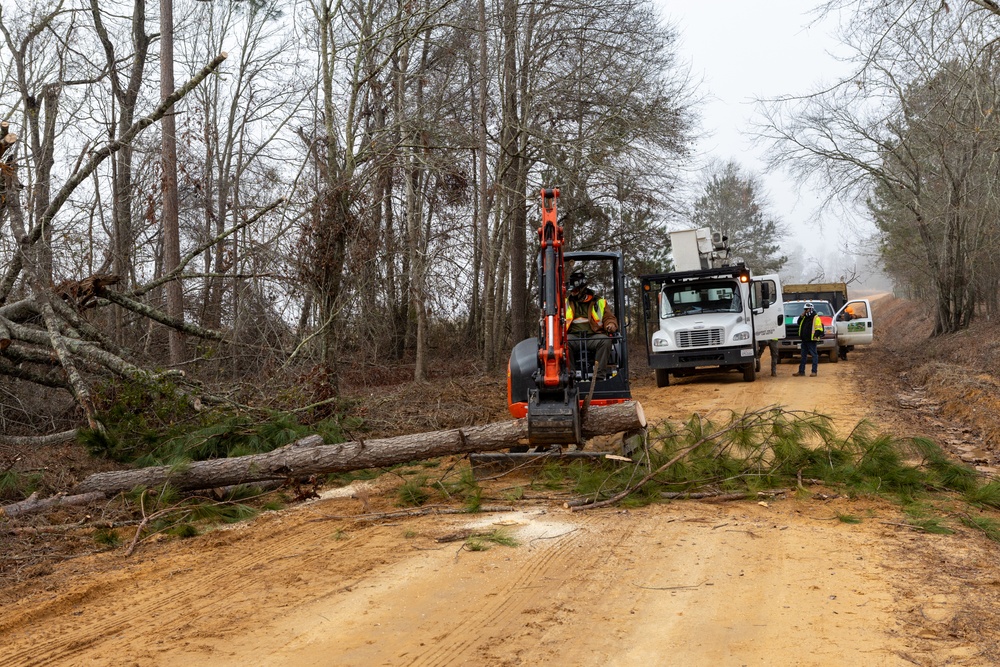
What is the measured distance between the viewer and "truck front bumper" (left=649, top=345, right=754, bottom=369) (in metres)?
18.5

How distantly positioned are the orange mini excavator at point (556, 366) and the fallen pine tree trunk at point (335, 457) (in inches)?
16.1

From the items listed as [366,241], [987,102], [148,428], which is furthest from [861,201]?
[148,428]

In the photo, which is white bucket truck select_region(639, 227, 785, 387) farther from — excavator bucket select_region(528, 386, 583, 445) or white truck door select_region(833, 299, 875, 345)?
excavator bucket select_region(528, 386, 583, 445)

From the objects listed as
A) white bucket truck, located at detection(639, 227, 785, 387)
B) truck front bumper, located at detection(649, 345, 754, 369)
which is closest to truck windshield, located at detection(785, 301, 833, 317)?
white bucket truck, located at detection(639, 227, 785, 387)

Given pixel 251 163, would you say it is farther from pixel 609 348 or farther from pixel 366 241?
pixel 609 348

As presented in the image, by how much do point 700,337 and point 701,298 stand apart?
3.94 ft

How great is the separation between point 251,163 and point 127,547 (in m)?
23.0

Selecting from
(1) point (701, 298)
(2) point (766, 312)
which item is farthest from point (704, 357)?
(2) point (766, 312)

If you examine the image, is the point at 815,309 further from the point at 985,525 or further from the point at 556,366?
the point at 985,525

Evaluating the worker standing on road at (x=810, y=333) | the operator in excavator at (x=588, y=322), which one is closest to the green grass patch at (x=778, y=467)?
the operator in excavator at (x=588, y=322)

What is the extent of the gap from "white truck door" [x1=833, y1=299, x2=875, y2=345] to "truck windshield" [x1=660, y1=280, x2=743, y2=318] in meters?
8.33

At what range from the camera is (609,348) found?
9.59 metres

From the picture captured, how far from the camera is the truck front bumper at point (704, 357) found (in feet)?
60.6

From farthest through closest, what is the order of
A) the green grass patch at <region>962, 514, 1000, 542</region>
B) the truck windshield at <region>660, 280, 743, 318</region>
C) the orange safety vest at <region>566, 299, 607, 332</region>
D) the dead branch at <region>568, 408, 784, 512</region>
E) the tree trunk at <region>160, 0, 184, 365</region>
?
the truck windshield at <region>660, 280, 743, 318</region>
the tree trunk at <region>160, 0, 184, 365</region>
the orange safety vest at <region>566, 299, 607, 332</region>
the dead branch at <region>568, 408, 784, 512</region>
the green grass patch at <region>962, 514, 1000, 542</region>
